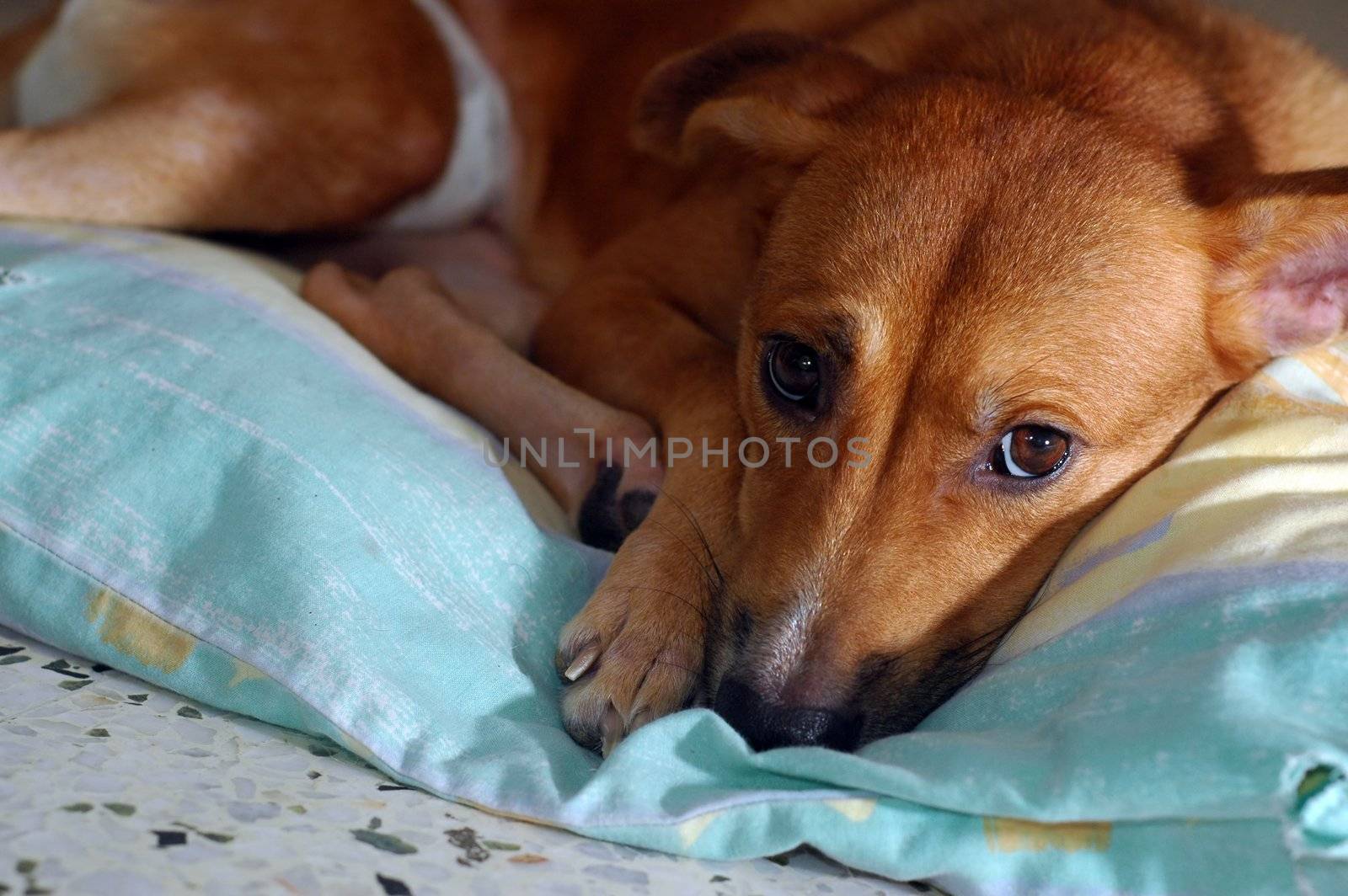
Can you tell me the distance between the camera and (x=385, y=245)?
11.6 ft

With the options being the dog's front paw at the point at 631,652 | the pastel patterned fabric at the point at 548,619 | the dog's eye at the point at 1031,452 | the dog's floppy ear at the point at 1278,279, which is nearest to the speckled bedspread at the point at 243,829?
the pastel patterned fabric at the point at 548,619

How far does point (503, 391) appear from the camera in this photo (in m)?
2.60

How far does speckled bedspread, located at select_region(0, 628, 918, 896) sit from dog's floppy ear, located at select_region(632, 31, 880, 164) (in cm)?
136

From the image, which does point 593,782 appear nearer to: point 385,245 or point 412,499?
point 412,499

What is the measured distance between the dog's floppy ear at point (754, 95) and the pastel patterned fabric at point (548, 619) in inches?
31.1

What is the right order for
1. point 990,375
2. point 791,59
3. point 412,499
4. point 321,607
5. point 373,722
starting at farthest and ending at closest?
point 791,59 → point 412,499 → point 990,375 → point 321,607 → point 373,722

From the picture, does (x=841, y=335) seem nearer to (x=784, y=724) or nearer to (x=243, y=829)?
(x=784, y=724)

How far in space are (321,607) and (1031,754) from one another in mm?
965

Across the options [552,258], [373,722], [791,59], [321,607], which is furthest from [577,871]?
[552,258]

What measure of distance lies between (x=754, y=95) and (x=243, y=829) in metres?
1.59

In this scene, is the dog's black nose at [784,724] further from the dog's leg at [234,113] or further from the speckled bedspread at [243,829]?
the dog's leg at [234,113]

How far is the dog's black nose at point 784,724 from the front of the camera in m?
1.66

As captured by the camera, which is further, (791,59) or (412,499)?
(791,59)


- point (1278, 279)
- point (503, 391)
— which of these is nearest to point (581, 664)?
point (503, 391)
